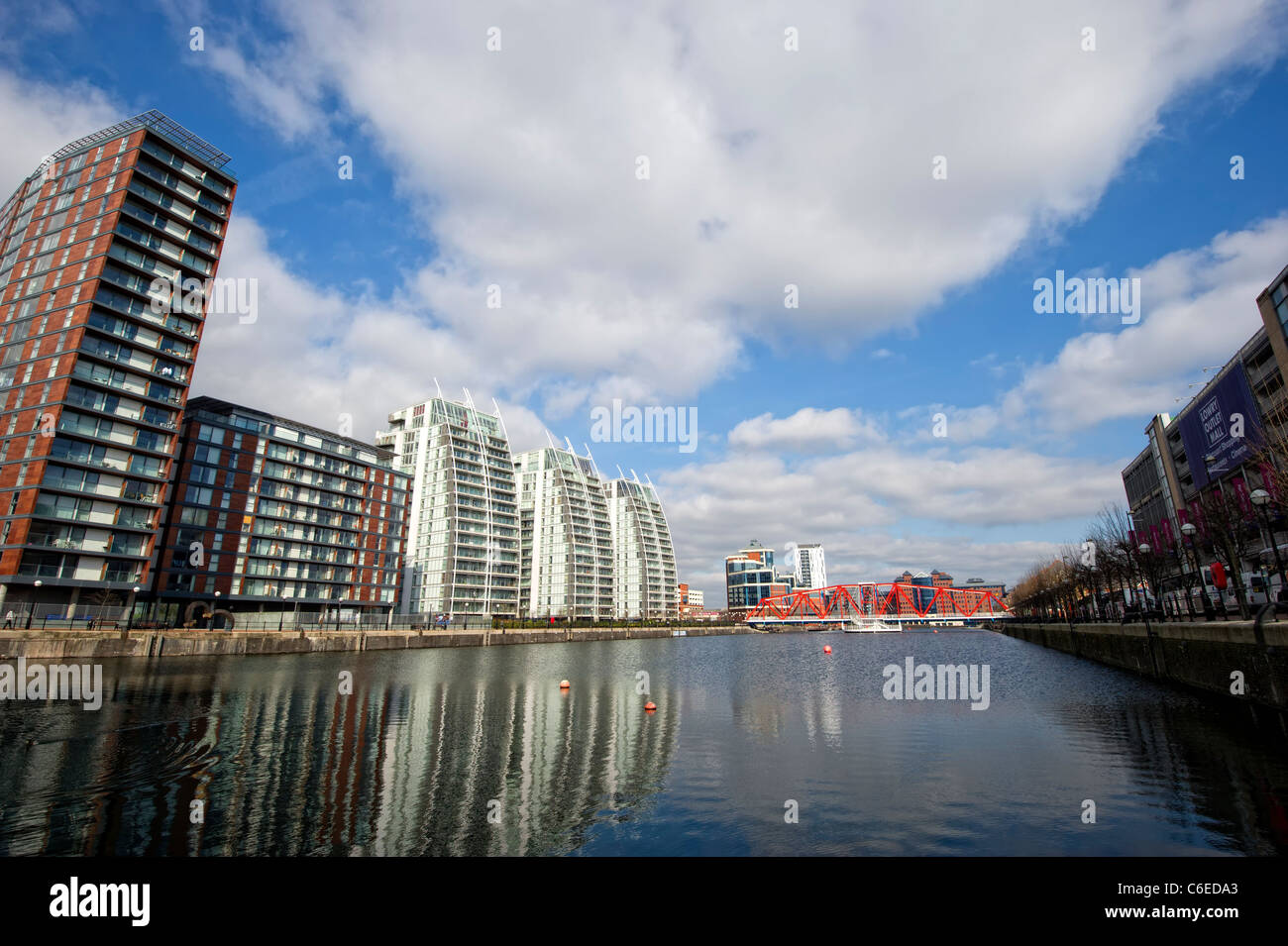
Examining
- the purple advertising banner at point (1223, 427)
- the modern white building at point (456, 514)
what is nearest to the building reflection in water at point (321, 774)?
the purple advertising banner at point (1223, 427)

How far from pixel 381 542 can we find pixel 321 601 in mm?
16277

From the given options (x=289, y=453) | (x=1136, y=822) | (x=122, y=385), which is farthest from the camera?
(x=289, y=453)

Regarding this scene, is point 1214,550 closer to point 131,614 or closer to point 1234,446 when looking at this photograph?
point 1234,446

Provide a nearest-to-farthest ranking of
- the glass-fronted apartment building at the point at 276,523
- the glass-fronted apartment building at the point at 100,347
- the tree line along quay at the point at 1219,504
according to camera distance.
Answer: the tree line along quay at the point at 1219,504
the glass-fronted apartment building at the point at 100,347
the glass-fronted apartment building at the point at 276,523

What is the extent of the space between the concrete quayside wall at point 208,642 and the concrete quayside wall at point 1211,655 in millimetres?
78486

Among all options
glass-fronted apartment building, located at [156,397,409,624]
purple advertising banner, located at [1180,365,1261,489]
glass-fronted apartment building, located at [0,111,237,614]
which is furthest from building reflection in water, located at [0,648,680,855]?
glass-fronted apartment building, located at [156,397,409,624]

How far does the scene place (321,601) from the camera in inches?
4424

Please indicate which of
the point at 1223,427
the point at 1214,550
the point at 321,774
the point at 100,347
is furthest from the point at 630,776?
the point at 100,347

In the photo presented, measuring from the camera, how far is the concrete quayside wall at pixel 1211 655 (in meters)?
25.3

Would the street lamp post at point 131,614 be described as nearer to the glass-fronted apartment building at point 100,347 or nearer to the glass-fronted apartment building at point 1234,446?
the glass-fronted apartment building at point 100,347

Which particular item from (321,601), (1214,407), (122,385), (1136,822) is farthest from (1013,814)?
(321,601)
